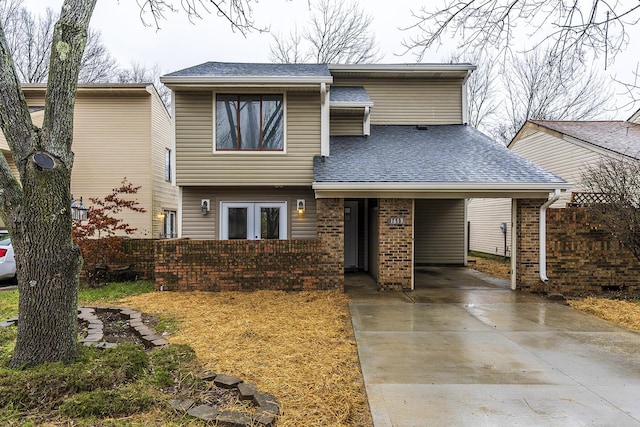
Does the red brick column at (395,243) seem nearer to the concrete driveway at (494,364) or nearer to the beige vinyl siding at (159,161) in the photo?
the concrete driveway at (494,364)

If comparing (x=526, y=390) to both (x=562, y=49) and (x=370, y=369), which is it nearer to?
(x=370, y=369)

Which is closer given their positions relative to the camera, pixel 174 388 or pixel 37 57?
pixel 174 388

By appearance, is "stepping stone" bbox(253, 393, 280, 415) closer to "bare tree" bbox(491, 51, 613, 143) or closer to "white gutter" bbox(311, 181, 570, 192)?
"white gutter" bbox(311, 181, 570, 192)

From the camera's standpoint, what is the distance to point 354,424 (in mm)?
2867

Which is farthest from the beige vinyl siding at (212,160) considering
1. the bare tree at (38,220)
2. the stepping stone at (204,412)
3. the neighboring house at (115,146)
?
the stepping stone at (204,412)

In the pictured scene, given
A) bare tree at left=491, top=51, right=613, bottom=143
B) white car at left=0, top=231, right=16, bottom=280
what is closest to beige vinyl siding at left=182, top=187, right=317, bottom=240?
white car at left=0, top=231, right=16, bottom=280

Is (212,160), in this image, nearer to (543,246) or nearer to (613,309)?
(543,246)

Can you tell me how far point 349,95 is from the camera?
35.3ft

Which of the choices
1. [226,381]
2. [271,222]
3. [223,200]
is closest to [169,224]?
[223,200]

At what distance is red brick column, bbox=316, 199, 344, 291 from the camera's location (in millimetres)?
8062

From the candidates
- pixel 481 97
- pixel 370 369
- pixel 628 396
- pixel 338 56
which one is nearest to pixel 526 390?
pixel 628 396

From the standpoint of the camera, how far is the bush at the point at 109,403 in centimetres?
291

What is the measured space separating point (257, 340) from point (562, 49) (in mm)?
5338

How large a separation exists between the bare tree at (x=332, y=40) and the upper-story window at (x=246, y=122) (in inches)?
465
